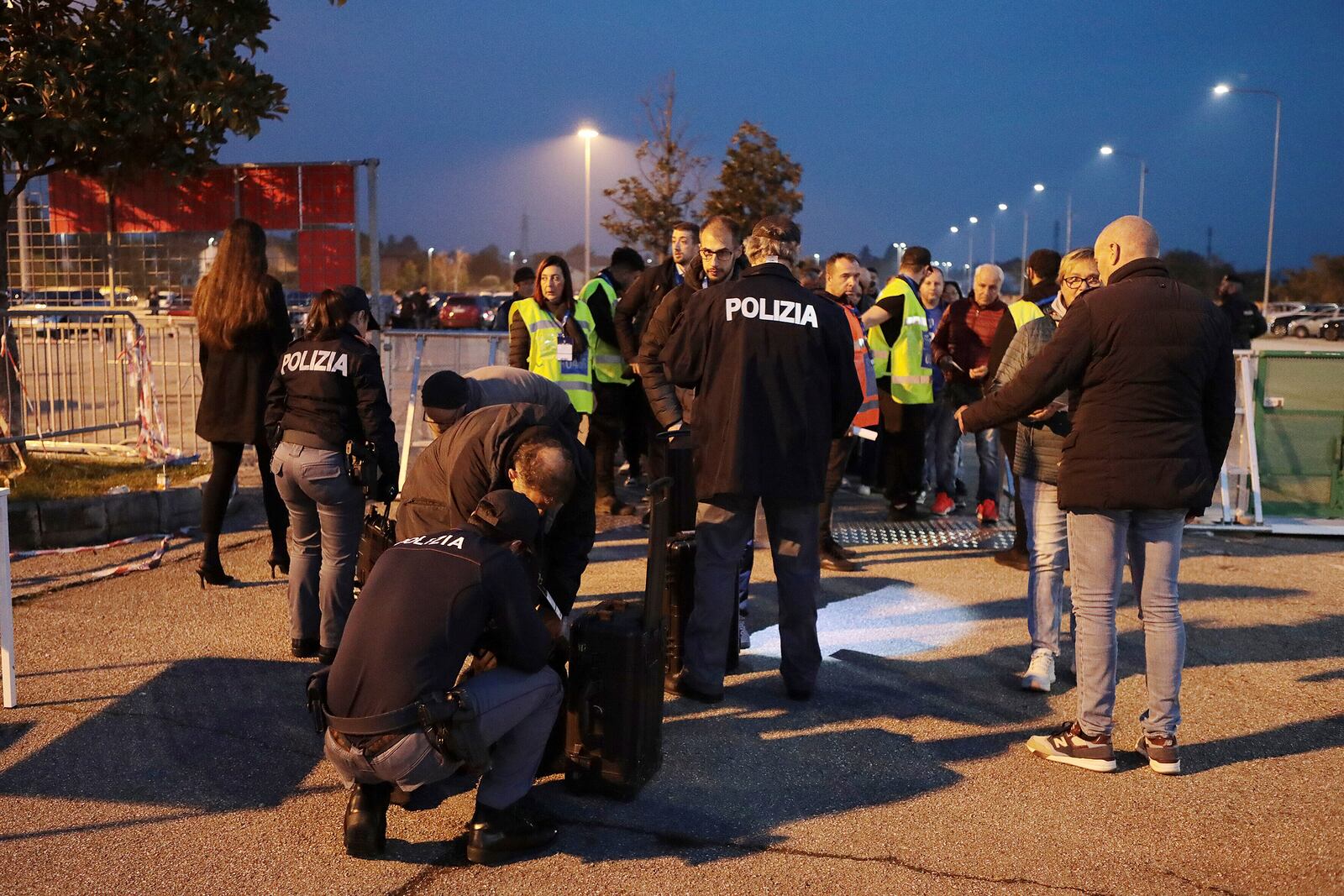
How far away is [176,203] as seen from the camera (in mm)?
11492

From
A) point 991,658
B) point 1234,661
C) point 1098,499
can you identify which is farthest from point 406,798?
point 1234,661

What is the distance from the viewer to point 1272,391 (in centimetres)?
1027

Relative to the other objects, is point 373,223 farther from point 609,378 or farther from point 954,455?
point 954,455

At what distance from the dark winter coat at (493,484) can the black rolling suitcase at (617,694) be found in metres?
0.23

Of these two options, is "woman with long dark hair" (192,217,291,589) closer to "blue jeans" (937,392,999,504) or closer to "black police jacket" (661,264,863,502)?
"black police jacket" (661,264,863,502)

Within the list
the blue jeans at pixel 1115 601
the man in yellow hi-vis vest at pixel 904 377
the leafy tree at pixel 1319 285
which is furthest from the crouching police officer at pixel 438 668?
the leafy tree at pixel 1319 285

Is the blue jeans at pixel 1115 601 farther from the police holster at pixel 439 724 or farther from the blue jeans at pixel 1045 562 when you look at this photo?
the police holster at pixel 439 724

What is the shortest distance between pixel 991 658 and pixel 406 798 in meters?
3.39

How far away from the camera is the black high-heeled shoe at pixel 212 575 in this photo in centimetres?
728

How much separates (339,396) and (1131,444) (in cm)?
355

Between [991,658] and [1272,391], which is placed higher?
[1272,391]

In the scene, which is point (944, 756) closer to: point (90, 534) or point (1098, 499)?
point (1098, 499)

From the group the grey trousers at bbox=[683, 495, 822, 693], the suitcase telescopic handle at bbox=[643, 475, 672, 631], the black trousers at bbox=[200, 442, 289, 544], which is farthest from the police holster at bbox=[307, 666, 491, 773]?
the black trousers at bbox=[200, 442, 289, 544]

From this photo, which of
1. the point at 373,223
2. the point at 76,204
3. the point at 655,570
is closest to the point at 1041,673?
the point at 655,570
